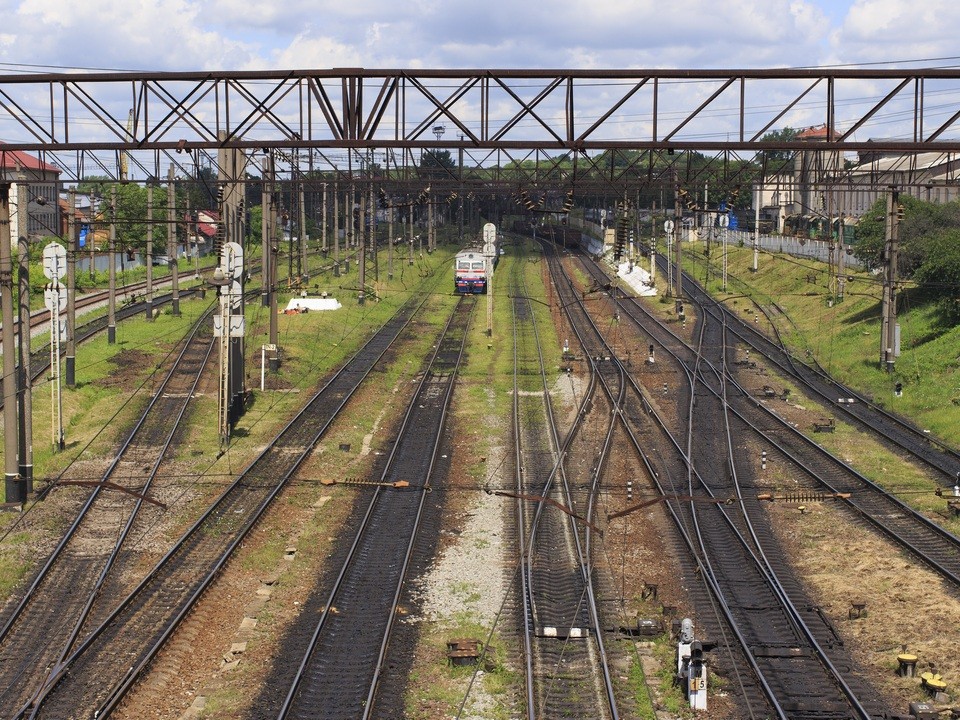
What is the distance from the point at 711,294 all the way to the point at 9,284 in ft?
148

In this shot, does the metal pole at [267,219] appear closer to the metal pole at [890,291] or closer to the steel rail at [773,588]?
the steel rail at [773,588]

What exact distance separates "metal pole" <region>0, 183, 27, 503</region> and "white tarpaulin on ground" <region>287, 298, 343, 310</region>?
89.1ft

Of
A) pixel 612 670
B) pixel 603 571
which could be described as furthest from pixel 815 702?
pixel 603 571

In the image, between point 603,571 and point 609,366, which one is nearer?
point 603,571

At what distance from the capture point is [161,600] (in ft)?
52.6

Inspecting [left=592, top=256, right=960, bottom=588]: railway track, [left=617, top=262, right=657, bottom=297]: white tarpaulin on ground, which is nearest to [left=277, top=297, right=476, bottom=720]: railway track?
[left=592, top=256, right=960, bottom=588]: railway track

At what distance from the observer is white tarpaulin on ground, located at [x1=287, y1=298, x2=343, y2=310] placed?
48.5 m

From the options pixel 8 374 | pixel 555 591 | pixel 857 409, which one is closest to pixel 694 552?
pixel 555 591

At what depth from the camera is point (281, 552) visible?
730 inches

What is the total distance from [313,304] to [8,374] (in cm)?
2861

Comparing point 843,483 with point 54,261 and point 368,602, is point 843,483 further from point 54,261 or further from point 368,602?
point 54,261

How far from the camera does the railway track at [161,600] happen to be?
12773mm

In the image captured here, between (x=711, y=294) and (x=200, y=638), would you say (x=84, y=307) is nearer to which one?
(x=711, y=294)

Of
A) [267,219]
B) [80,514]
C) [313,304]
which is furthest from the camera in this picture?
[313,304]
